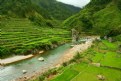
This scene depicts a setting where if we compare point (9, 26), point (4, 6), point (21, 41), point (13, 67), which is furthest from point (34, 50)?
point (4, 6)

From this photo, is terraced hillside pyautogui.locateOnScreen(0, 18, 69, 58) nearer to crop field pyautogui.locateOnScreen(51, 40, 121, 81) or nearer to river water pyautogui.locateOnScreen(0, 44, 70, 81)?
river water pyautogui.locateOnScreen(0, 44, 70, 81)

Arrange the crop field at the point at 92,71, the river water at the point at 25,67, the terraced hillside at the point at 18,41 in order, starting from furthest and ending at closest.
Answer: the terraced hillside at the point at 18,41 < the river water at the point at 25,67 < the crop field at the point at 92,71

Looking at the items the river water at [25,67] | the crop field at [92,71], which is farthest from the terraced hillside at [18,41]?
the crop field at [92,71]

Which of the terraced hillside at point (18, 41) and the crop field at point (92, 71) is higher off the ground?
the terraced hillside at point (18, 41)

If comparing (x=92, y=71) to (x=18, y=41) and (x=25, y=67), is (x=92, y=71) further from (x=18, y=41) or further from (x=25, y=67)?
(x=18, y=41)

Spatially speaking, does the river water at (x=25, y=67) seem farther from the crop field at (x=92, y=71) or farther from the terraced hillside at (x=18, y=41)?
the crop field at (x=92, y=71)

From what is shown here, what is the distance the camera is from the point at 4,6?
190250 mm

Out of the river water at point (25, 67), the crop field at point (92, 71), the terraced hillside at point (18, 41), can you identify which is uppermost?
the terraced hillside at point (18, 41)

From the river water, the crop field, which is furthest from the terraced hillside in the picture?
the crop field

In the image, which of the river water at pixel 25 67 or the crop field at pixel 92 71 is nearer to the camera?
the crop field at pixel 92 71

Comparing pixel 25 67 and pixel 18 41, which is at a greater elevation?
pixel 18 41

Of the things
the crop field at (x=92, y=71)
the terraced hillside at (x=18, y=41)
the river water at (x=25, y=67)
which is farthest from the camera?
the terraced hillside at (x=18, y=41)

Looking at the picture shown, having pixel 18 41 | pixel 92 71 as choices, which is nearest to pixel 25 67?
pixel 92 71

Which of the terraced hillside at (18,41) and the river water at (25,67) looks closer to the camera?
the river water at (25,67)
